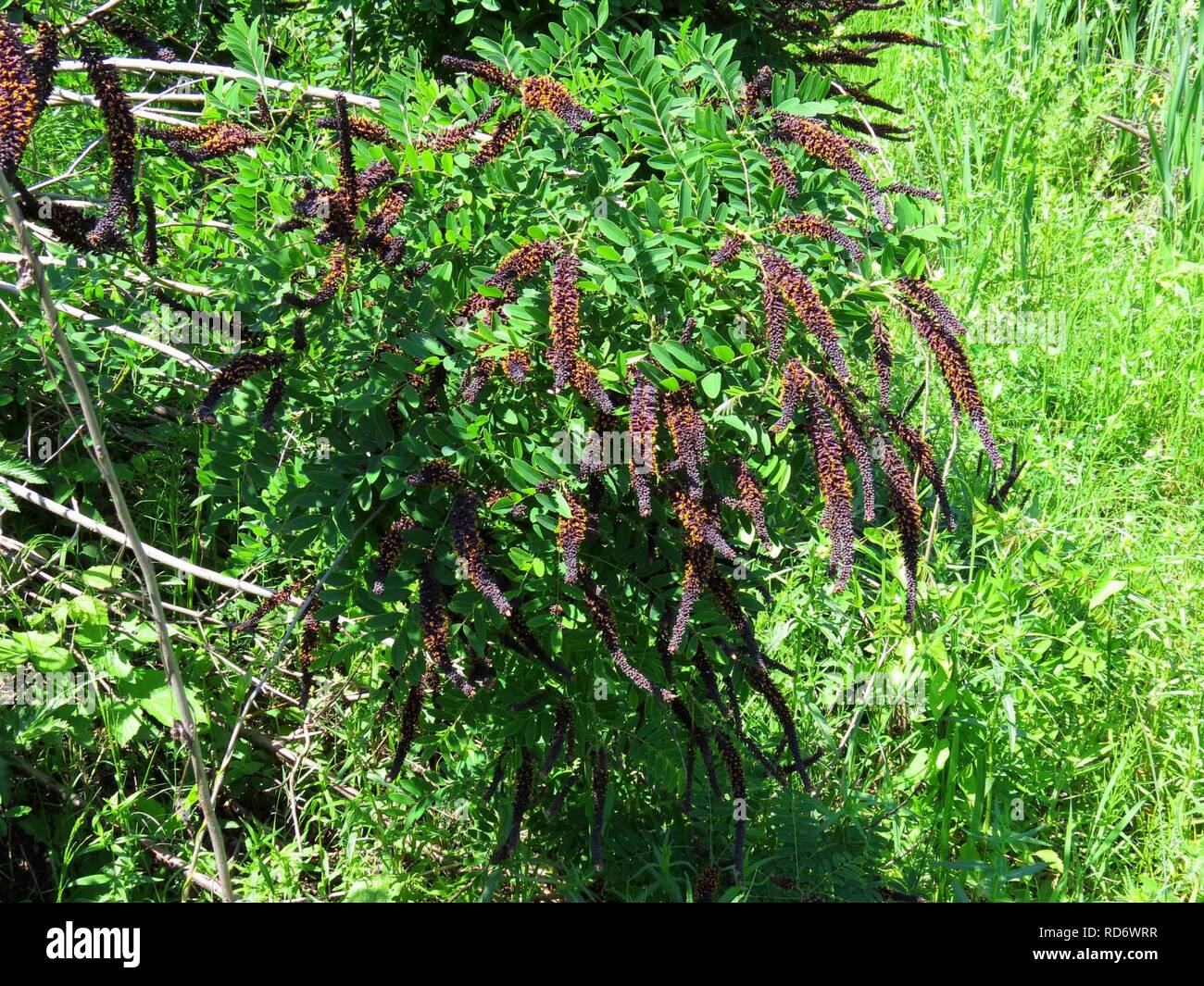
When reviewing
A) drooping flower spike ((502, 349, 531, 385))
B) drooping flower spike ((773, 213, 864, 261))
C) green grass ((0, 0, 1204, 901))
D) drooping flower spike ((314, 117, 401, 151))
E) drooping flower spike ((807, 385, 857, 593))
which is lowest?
green grass ((0, 0, 1204, 901))

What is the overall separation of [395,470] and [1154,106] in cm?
615

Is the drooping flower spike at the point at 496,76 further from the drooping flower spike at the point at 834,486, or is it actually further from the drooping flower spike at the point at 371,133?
the drooping flower spike at the point at 834,486

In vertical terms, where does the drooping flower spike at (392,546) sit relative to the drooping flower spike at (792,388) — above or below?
below

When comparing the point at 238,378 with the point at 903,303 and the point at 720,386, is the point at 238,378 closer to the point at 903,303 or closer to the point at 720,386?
the point at 720,386

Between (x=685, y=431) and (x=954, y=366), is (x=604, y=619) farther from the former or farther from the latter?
(x=954, y=366)

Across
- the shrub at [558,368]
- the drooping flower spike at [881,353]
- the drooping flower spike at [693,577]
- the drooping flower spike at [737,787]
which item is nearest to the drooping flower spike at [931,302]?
the shrub at [558,368]

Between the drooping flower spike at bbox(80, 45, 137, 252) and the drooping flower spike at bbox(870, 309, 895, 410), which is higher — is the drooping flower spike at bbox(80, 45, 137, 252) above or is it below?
above

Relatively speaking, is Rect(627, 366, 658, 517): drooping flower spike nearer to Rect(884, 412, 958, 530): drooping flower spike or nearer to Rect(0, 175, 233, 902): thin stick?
Rect(884, 412, 958, 530): drooping flower spike

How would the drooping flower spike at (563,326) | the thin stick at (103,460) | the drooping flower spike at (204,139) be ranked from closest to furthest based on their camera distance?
the thin stick at (103,460) < the drooping flower spike at (563,326) < the drooping flower spike at (204,139)

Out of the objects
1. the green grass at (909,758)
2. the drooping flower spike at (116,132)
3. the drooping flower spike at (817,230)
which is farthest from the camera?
the green grass at (909,758)

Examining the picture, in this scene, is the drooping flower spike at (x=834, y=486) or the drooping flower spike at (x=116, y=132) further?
the drooping flower spike at (x=834, y=486)

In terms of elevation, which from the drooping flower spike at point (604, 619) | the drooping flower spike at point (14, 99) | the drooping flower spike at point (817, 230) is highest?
the drooping flower spike at point (14, 99)

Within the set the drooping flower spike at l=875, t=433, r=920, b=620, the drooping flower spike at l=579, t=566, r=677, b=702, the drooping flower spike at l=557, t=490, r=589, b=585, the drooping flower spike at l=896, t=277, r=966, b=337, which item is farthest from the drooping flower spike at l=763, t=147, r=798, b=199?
the drooping flower spike at l=579, t=566, r=677, b=702

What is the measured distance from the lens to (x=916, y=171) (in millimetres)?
5441
